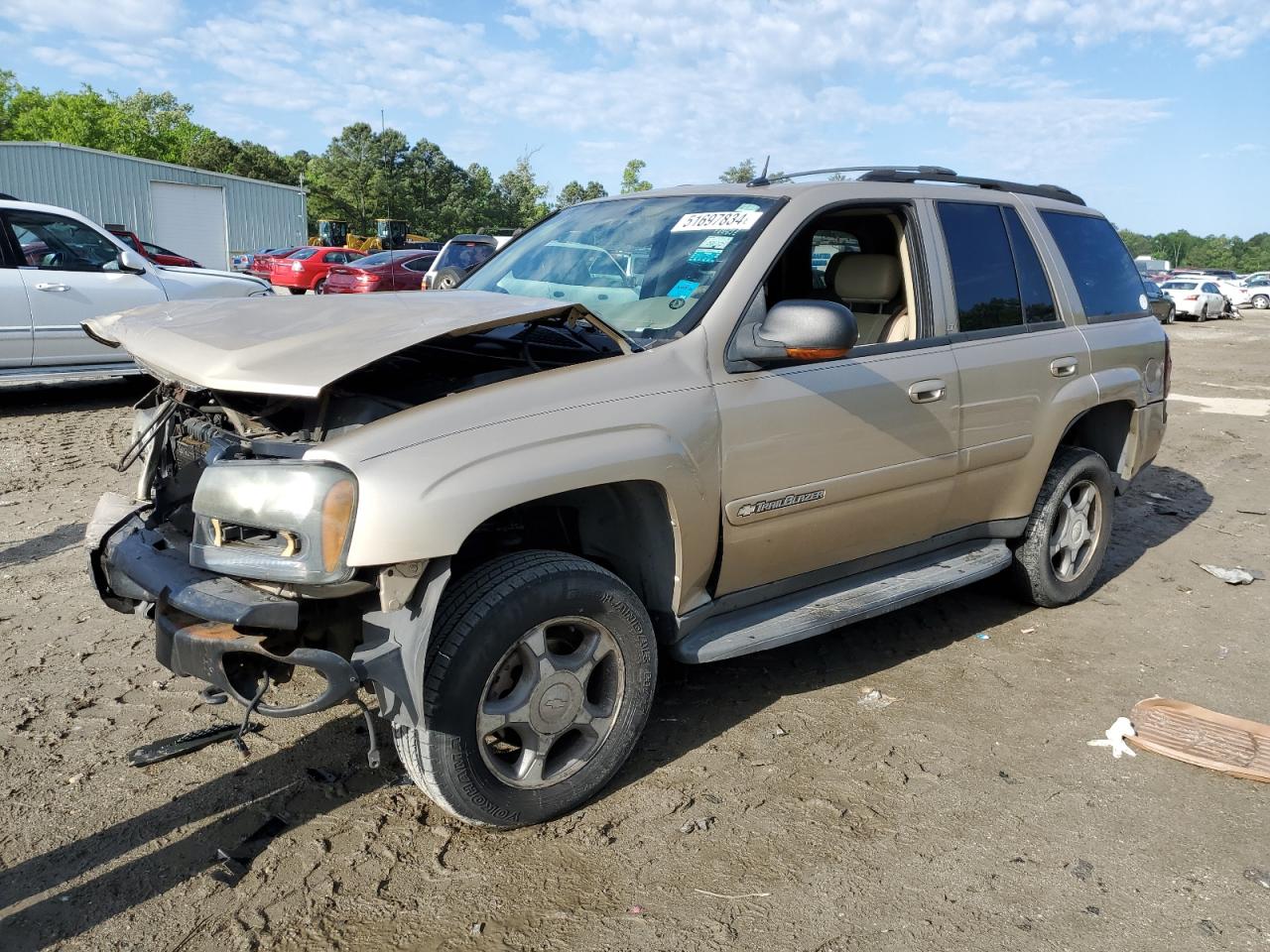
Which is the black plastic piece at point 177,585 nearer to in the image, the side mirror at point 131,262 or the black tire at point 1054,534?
the black tire at point 1054,534

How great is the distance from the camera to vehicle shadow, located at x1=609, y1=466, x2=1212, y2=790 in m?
3.60

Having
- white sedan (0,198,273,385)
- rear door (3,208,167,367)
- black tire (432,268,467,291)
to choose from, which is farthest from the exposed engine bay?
rear door (3,208,167,367)

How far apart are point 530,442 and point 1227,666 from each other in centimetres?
352

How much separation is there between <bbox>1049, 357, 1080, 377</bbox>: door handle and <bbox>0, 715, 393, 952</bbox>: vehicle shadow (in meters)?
3.37

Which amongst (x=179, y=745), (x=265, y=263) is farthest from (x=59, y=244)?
(x=265, y=263)

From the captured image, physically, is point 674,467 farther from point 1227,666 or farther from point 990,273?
point 1227,666

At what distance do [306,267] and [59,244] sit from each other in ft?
61.2

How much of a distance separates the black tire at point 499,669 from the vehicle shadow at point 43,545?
339 cm

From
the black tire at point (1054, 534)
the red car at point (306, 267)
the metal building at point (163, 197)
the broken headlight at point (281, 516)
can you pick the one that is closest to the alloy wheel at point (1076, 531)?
the black tire at point (1054, 534)

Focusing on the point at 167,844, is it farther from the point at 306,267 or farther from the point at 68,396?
the point at 306,267

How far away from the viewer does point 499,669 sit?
285 cm

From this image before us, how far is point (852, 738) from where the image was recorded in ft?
11.8

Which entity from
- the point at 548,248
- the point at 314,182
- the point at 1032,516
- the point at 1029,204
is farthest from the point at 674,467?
the point at 314,182

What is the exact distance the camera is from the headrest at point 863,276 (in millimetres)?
4340
